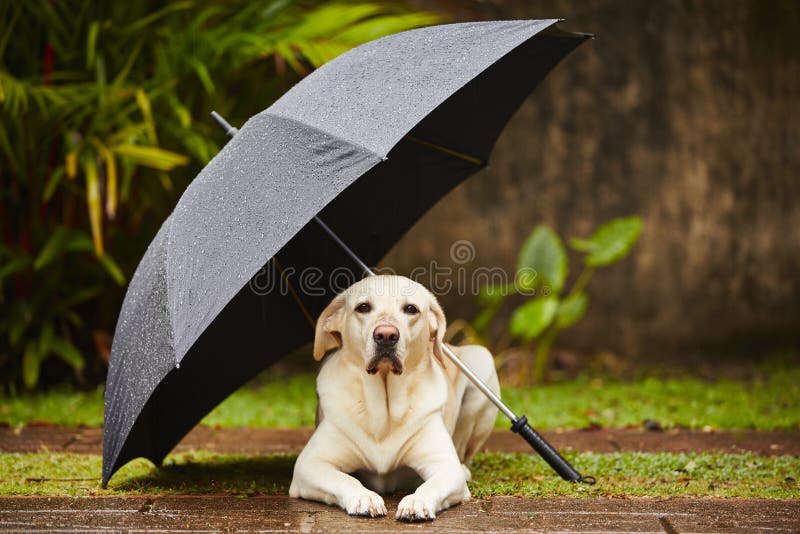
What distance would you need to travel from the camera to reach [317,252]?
4477 mm

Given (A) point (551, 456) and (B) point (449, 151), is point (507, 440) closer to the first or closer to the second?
(A) point (551, 456)

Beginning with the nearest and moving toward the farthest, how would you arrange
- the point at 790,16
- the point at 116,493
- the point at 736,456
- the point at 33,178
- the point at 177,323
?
1. the point at 177,323
2. the point at 116,493
3. the point at 736,456
4. the point at 33,178
5. the point at 790,16

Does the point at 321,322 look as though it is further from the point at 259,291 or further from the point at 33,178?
the point at 33,178

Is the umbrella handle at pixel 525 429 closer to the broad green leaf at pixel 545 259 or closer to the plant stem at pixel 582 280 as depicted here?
the broad green leaf at pixel 545 259

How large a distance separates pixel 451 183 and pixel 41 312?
3.83 meters

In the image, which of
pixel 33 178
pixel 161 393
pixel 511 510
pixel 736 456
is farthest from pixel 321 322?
pixel 33 178

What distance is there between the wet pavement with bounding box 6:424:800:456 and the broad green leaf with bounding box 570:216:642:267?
1959mm

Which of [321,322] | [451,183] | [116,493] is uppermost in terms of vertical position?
[451,183]

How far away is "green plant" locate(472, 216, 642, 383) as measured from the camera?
7129mm

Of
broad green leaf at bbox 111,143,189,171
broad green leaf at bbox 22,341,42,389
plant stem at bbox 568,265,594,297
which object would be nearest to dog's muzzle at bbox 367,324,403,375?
broad green leaf at bbox 111,143,189,171

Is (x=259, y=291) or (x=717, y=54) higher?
(x=717, y=54)

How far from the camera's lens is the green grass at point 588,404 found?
5859mm

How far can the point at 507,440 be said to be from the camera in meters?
5.38

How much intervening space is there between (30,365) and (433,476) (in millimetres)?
4154
